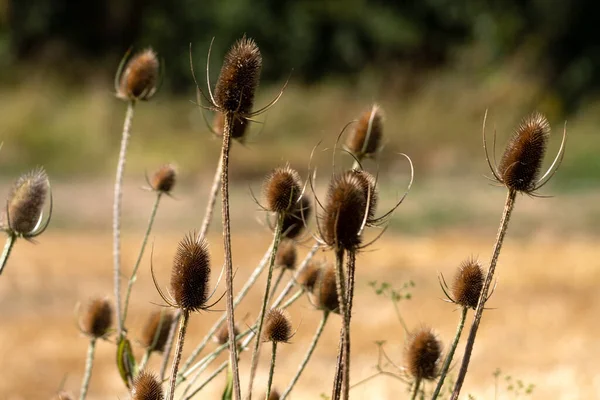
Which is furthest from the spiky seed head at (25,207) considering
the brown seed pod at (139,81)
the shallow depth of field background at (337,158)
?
the shallow depth of field background at (337,158)

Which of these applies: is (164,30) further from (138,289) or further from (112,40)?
(138,289)

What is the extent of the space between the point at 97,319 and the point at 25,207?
680 mm

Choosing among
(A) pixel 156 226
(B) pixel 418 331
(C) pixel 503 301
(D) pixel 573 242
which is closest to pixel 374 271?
(C) pixel 503 301

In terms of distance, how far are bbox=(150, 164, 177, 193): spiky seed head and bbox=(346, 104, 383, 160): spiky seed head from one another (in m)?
0.51

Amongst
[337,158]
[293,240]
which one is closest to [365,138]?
[293,240]

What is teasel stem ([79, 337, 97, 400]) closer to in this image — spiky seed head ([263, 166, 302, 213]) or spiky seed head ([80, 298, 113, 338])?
spiky seed head ([80, 298, 113, 338])

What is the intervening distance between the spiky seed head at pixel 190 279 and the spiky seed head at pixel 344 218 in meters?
0.27

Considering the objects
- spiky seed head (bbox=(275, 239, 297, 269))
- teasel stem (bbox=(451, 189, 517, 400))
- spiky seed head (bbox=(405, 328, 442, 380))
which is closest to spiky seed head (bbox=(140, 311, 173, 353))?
spiky seed head (bbox=(275, 239, 297, 269))

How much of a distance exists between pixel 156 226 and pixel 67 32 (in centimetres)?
805

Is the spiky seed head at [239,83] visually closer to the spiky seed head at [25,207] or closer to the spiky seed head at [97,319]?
the spiky seed head at [25,207]

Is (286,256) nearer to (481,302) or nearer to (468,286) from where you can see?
(468,286)

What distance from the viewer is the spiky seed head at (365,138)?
2.14 meters

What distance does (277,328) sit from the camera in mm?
1820

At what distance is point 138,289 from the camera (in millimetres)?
7785
